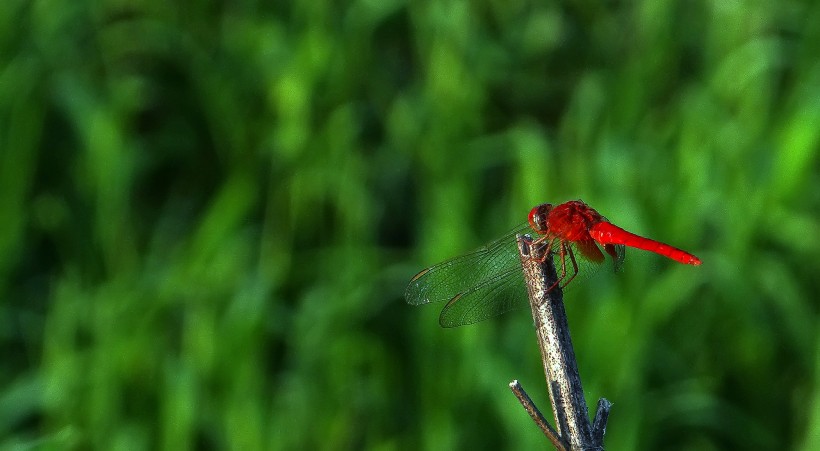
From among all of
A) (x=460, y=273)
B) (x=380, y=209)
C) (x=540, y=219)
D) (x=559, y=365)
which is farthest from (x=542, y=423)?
(x=380, y=209)

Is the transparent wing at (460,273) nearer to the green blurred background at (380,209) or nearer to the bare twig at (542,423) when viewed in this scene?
the bare twig at (542,423)

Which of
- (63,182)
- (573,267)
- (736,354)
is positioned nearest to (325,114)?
(63,182)

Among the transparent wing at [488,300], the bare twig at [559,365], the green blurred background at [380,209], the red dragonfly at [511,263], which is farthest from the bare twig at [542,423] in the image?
the green blurred background at [380,209]

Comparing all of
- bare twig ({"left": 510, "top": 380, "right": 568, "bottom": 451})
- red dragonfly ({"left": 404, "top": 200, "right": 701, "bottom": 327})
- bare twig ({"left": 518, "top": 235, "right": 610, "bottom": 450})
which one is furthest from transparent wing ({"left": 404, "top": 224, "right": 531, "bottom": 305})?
bare twig ({"left": 510, "top": 380, "right": 568, "bottom": 451})

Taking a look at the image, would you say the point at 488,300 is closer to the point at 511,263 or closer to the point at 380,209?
the point at 511,263

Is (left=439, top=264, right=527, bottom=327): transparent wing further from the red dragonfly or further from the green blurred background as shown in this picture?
the green blurred background
